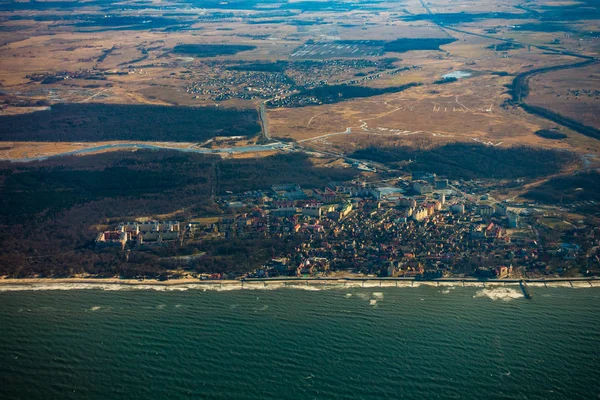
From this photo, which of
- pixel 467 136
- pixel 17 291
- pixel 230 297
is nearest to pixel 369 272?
pixel 230 297

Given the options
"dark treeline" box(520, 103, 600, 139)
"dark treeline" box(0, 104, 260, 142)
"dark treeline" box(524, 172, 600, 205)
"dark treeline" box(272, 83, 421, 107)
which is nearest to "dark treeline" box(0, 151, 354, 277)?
"dark treeline" box(0, 104, 260, 142)

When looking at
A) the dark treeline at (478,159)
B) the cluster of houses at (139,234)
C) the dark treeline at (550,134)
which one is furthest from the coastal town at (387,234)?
the dark treeline at (550,134)

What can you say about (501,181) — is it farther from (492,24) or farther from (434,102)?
(492,24)

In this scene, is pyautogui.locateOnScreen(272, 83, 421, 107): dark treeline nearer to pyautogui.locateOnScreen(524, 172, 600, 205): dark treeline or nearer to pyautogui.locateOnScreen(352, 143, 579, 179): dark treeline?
pyautogui.locateOnScreen(352, 143, 579, 179): dark treeline

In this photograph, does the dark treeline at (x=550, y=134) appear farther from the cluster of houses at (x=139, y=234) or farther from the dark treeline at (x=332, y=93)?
the cluster of houses at (x=139, y=234)

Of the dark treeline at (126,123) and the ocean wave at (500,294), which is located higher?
the ocean wave at (500,294)

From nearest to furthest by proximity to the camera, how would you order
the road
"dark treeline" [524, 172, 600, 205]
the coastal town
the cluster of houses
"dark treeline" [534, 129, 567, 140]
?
the coastal town, the cluster of houses, "dark treeline" [524, 172, 600, 205], "dark treeline" [534, 129, 567, 140], the road
